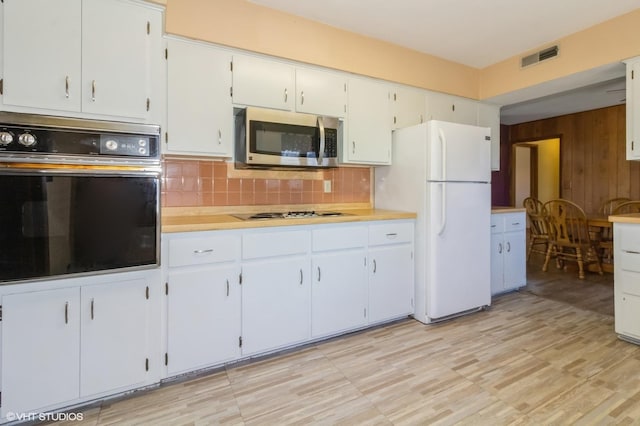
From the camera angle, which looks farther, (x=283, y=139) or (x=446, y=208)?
(x=446, y=208)

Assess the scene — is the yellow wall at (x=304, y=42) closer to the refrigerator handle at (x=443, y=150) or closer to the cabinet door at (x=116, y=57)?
the cabinet door at (x=116, y=57)

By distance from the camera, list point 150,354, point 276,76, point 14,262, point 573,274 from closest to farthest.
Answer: point 14,262 < point 150,354 < point 276,76 < point 573,274

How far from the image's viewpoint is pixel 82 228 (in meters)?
1.68

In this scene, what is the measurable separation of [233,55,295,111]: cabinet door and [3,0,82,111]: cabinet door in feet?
3.09

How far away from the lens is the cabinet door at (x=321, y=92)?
2.62 meters

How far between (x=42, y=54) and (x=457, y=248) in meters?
3.05

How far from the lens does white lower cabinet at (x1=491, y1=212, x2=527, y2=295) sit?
3522 millimetres

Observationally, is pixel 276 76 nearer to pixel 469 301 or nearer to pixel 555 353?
A: pixel 469 301

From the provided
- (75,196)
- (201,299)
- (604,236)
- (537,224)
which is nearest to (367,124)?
→ (201,299)

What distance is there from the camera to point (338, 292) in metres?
2.52

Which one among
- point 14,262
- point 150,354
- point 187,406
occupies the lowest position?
point 187,406

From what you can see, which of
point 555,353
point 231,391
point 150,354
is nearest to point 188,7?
point 150,354

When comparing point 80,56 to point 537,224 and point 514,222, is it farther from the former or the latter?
point 537,224

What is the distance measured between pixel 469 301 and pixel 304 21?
2758 mm
